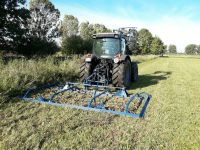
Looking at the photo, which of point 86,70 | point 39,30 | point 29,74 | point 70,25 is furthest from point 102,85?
point 70,25

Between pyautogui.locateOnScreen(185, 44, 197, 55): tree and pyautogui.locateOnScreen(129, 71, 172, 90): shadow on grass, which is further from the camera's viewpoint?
pyautogui.locateOnScreen(185, 44, 197, 55): tree

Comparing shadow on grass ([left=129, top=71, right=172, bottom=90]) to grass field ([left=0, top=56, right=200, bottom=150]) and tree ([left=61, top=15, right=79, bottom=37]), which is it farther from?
tree ([left=61, top=15, right=79, bottom=37])

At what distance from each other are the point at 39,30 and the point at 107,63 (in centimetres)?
3045

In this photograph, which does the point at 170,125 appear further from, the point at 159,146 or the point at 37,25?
the point at 37,25

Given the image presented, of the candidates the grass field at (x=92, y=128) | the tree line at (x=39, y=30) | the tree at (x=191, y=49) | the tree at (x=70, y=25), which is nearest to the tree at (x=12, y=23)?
the tree line at (x=39, y=30)

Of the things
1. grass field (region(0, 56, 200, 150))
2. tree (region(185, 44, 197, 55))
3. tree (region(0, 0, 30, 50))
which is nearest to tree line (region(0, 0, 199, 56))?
tree (region(0, 0, 30, 50))

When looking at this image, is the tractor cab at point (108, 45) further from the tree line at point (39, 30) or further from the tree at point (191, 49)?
the tree at point (191, 49)

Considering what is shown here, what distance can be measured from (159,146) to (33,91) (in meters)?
4.79

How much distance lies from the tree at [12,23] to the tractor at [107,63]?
15.7m

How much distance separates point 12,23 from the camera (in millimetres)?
22797

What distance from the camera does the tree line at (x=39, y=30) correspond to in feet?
73.8

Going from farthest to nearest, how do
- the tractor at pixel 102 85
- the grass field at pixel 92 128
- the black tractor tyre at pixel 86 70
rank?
the black tractor tyre at pixel 86 70
the tractor at pixel 102 85
the grass field at pixel 92 128

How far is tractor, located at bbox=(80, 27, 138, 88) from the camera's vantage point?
805 cm

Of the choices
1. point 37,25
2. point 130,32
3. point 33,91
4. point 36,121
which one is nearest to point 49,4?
point 37,25
